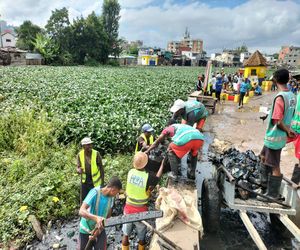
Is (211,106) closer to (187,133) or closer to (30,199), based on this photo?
(187,133)

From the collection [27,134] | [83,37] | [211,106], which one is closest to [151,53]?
[83,37]

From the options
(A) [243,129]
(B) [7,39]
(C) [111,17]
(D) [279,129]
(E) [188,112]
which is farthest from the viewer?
(B) [7,39]

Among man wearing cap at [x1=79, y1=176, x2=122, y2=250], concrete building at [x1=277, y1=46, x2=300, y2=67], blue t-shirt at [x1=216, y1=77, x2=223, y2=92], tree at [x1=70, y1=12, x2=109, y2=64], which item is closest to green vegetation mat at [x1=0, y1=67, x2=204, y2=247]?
man wearing cap at [x1=79, y1=176, x2=122, y2=250]

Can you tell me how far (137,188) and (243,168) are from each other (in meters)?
2.05

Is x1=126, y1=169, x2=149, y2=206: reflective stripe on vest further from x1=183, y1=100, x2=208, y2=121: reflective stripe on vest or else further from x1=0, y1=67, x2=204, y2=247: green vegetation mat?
x1=183, y1=100, x2=208, y2=121: reflective stripe on vest

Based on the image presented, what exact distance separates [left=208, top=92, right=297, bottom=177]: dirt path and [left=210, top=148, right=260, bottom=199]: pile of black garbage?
2.52m

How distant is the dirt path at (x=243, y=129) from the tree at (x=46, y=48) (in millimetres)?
37998

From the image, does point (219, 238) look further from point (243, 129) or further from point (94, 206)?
point (243, 129)

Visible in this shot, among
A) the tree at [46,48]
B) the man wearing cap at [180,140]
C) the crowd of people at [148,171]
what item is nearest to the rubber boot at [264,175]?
the crowd of people at [148,171]

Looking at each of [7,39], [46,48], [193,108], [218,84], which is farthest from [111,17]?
[193,108]

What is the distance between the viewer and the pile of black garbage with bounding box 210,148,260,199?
4.43 metres

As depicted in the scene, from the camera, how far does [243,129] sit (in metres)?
11.7

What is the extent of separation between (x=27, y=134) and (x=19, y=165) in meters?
1.93

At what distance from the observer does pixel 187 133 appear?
454 centimetres
